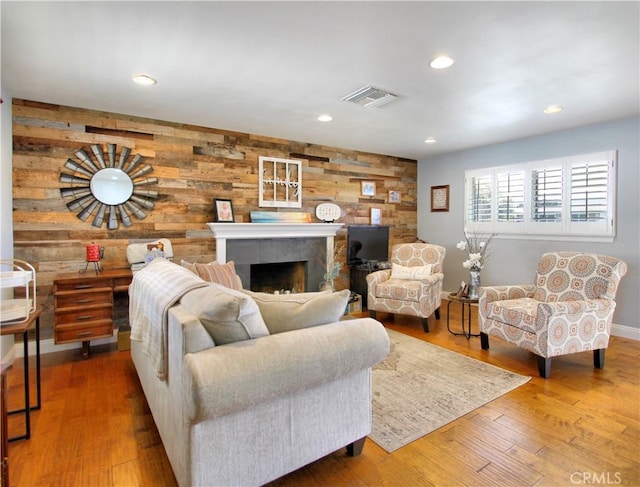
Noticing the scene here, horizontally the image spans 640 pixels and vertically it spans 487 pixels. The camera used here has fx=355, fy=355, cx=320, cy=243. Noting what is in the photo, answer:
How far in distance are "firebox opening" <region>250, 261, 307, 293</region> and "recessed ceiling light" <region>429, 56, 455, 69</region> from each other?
3.03m

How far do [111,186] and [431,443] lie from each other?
364 centimetres

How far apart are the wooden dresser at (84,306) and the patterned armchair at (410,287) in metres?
2.78

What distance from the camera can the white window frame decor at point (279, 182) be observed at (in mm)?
4625

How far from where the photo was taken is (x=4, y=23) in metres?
2.04

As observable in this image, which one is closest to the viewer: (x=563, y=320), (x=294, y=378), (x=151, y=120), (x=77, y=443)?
(x=294, y=378)

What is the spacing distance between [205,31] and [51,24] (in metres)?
0.88

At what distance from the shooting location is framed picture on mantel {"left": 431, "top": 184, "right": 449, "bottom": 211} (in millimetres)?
5891

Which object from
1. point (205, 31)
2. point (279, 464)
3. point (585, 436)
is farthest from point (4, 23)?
point (585, 436)

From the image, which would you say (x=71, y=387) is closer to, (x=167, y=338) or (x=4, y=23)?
(x=167, y=338)

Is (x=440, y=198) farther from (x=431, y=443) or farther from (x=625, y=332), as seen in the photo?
(x=431, y=443)

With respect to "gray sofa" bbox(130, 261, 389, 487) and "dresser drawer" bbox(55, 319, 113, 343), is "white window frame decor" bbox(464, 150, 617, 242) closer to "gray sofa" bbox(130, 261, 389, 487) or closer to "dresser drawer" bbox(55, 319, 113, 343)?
"gray sofa" bbox(130, 261, 389, 487)

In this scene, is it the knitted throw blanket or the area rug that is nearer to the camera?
the knitted throw blanket

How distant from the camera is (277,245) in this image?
15.2 feet

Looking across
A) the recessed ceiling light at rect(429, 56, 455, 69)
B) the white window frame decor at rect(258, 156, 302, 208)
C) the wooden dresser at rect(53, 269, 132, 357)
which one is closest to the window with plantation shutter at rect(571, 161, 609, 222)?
the recessed ceiling light at rect(429, 56, 455, 69)
